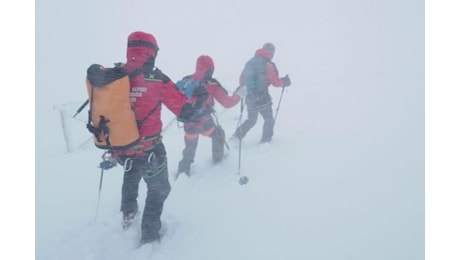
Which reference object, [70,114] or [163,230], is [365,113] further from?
[70,114]

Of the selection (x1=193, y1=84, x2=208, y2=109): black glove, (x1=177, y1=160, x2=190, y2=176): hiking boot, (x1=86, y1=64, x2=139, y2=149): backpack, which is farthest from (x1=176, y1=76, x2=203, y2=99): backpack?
(x1=86, y1=64, x2=139, y2=149): backpack

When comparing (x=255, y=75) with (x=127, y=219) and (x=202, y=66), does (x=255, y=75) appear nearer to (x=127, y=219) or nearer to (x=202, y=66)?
(x=202, y=66)

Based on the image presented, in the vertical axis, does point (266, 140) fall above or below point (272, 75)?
below

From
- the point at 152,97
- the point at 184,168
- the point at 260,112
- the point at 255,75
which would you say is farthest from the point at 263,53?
the point at 152,97

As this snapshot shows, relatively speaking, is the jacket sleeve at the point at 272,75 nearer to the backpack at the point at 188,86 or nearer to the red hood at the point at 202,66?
the red hood at the point at 202,66

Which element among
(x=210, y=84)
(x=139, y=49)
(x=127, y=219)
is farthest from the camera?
(x=210, y=84)

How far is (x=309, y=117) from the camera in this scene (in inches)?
150

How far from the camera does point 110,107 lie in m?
1.74

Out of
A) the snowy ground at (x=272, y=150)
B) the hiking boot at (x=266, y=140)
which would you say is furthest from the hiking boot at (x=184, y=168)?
the hiking boot at (x=266, y=140)

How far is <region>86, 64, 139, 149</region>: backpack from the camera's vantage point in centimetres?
170

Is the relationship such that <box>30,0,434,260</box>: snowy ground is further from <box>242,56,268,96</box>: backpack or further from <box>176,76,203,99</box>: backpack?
<box>176,76,203,99</box>: backpack

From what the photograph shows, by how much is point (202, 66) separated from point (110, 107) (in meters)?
1.17

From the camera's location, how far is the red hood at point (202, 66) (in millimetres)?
2689

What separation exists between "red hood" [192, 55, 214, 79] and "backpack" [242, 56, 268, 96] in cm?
75
